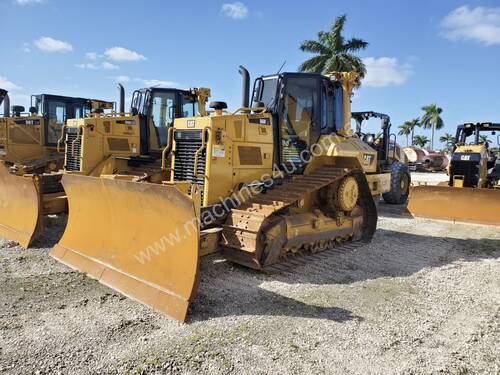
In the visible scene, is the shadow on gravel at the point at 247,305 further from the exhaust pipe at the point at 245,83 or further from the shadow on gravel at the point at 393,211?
the shadow on gravel at the point at 393,211

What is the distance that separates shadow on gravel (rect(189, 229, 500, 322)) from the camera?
14.0 ft

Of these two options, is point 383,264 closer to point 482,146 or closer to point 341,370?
point 341,370

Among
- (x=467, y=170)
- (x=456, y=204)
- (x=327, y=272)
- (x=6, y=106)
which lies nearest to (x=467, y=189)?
(x=456, y=204)

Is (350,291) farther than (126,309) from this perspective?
Yes

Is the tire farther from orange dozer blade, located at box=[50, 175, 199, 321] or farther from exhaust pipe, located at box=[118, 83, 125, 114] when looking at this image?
orange dozer blade, located at box=[50, 175, 199, 321]

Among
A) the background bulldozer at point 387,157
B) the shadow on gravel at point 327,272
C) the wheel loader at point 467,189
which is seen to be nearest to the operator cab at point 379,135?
the background bulldozer at point 387,157

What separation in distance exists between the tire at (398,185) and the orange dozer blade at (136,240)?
10.5 metres

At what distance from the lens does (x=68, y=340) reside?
350 centimetres

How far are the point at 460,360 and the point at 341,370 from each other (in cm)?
104

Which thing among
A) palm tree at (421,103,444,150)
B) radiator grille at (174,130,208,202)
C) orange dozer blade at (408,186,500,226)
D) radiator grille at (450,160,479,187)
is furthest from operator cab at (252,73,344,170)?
palm tree at (421,103,444,150)

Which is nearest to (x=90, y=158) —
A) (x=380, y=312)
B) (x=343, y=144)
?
(x=343, y=144)

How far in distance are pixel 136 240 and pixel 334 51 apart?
95.1ft

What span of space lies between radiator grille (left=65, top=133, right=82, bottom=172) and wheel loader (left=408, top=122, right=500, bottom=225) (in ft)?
26.5

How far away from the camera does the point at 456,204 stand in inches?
381
